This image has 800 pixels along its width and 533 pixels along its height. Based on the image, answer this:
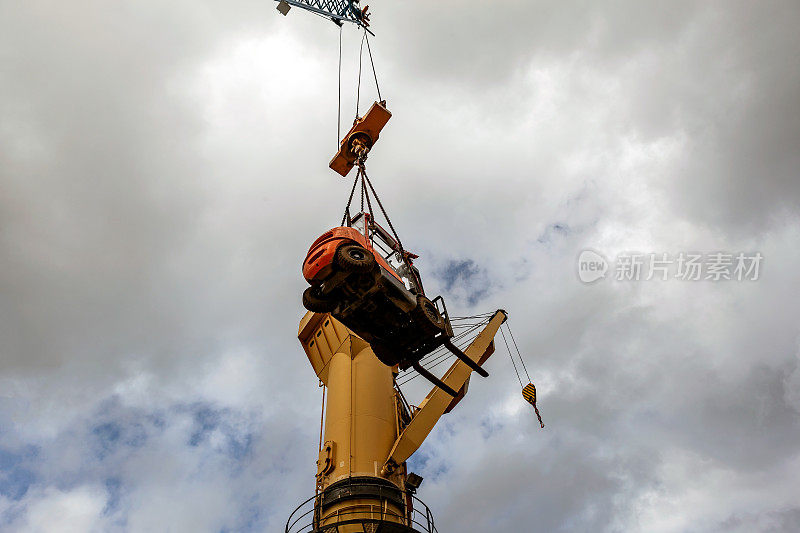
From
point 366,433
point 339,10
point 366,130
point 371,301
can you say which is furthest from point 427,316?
point 339,10

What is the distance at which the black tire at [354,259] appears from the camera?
12.7 m

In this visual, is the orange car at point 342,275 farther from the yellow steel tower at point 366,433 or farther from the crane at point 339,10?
the crane at point 339,10

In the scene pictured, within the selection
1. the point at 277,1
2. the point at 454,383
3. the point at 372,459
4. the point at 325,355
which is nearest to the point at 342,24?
the point at 277,1

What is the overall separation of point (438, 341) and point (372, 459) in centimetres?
484

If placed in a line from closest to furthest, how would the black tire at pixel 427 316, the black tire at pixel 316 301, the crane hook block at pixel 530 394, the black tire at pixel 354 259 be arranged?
1. the black tire at pixel 354 259
2. the black tire at pixel 316 301
3. the black tire at pixel 427 316
4. the crane hook block at pixel 530 394

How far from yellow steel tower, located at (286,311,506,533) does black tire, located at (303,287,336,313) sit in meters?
5.58

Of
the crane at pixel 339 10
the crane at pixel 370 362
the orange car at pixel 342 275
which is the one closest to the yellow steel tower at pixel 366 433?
the crane at pixel 370 362

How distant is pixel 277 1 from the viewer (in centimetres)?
2970

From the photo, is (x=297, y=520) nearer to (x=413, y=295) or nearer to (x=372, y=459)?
(x=372, y=459)

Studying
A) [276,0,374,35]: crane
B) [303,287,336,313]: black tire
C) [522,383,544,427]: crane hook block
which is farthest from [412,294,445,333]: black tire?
[276,0,374,35]: crane

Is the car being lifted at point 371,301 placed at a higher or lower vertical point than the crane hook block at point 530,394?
lower

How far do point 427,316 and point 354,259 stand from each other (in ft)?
8.57

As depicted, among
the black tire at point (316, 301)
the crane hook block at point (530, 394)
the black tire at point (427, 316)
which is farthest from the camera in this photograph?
the crane hook block at point (530, 394)

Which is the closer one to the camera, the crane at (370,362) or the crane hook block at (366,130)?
the crane at (370,362)
